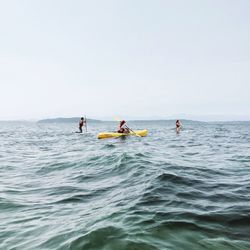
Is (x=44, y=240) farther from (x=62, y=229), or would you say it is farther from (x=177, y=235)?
(x=177, y=235)

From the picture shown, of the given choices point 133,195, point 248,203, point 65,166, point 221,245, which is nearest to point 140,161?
point 65,166

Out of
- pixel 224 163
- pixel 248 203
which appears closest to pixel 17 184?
pixel 248 203

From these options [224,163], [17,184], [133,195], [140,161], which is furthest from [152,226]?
[224,163]

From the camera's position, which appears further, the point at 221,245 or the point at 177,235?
the point at 177,235

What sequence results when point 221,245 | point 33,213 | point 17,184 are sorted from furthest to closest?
point 17,184 → point 33,213 → point 221,245

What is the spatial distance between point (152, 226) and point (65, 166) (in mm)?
9388

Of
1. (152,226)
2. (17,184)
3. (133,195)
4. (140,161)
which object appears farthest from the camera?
(140,161)

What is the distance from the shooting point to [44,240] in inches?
221

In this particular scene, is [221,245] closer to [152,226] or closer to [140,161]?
[152,226]

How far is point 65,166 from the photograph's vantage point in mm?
14586

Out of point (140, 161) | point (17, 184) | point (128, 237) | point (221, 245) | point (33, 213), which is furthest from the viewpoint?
point (140, 161)

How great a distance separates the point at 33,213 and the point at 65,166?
286 inches

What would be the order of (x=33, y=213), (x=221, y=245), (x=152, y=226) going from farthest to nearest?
(x=33, y=213), (x=152, y=226), (x=221, y=245)

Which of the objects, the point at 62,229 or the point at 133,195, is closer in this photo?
the point at 62,229
